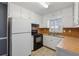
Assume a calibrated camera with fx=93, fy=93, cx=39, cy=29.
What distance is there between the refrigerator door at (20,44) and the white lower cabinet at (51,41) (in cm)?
160

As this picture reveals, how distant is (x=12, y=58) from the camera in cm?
144

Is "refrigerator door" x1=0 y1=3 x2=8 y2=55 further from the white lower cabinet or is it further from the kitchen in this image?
the white lower cabinet

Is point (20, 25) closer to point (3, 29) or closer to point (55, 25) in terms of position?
point (3, 29)

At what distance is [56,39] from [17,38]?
222 centimetres

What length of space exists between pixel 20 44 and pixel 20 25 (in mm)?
658

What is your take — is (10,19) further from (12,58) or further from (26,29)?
(12,58)

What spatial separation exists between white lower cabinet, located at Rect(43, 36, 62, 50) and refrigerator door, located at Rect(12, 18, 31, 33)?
1649 mm

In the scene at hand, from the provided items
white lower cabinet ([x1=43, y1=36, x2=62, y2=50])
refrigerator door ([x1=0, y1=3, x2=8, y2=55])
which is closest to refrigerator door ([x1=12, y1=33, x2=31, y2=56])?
refrigerator door ([x1=0, y1=3, x2=8, y2=55])

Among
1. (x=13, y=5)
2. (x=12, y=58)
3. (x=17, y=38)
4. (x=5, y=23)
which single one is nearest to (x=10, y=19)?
(x=5, y=23)

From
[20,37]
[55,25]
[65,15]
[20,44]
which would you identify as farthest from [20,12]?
[55,25]

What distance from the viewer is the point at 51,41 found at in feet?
16.6

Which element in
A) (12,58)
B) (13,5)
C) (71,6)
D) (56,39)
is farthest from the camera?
(56,39)

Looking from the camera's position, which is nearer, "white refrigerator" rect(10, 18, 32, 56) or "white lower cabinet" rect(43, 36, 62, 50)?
"white refrigerator" rect(10, 18, 32, 56)

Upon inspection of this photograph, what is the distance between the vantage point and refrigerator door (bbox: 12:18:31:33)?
2.99 meters
